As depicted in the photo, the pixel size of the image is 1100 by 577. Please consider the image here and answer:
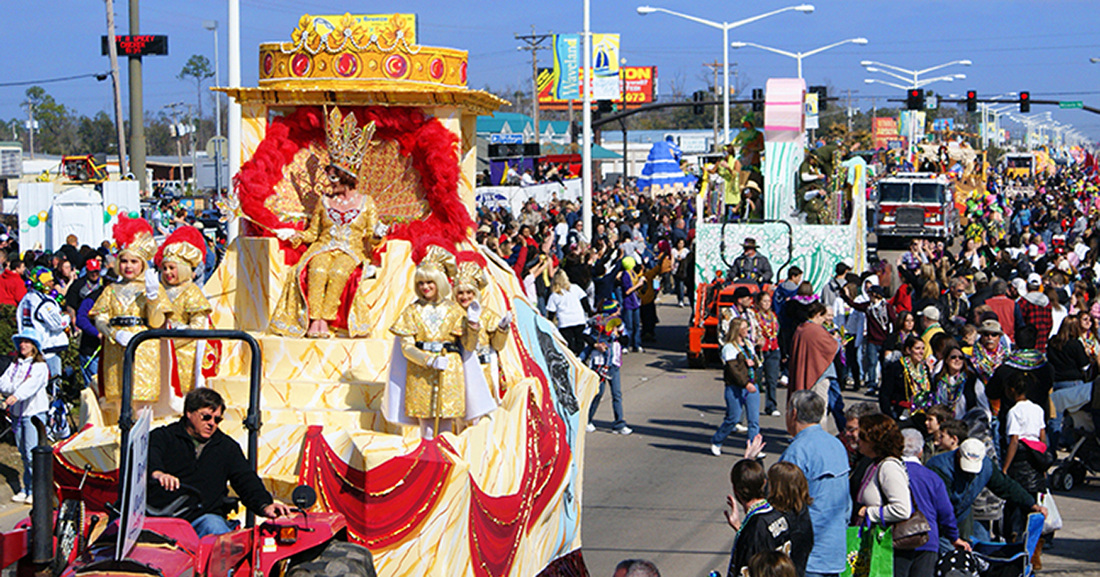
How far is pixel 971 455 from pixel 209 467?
4026mm

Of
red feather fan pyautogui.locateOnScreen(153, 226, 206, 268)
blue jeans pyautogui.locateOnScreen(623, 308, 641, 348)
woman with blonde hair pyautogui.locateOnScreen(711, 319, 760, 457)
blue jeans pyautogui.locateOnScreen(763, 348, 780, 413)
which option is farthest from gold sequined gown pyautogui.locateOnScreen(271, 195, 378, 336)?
blue jeans pyautogui.locateOnScreen(623, 308, 641, 348)

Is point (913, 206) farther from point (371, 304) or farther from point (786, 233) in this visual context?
point (371, 304)

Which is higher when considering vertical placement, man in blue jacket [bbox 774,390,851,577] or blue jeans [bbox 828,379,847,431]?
man in blue jacket [bbox 774,390,851,577]

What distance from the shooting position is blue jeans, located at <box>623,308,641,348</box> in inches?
648

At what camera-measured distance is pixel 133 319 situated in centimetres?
674

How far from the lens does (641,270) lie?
1739 cm

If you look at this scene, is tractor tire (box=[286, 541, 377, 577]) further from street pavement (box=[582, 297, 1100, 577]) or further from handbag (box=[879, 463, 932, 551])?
street pavement (box=[582, 297, 1100, 577])

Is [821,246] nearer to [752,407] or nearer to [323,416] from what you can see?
[752,407]

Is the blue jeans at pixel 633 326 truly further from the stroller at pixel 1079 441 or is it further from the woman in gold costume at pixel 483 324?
the woman in gold costume at pixel 483 324

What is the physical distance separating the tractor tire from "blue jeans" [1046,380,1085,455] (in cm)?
702

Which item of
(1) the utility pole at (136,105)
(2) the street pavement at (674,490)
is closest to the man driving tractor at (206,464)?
(2) the street pavement at (674,490)

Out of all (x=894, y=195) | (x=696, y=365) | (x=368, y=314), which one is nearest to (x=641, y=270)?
(x=696, y=365)

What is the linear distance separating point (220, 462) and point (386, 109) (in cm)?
332

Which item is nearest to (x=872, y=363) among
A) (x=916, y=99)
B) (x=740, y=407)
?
(x=740, y=407)
